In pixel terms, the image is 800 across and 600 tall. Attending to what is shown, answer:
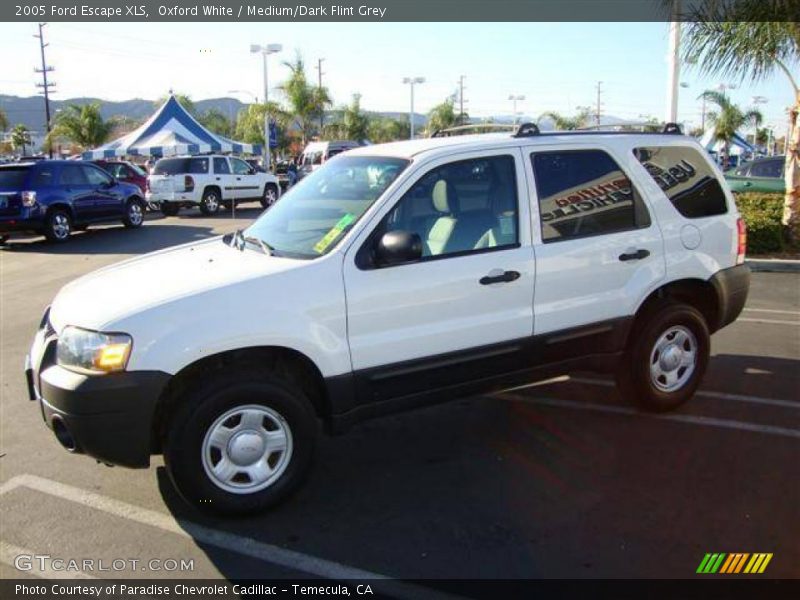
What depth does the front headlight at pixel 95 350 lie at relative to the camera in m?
3.24

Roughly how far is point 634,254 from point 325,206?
2.04 metres

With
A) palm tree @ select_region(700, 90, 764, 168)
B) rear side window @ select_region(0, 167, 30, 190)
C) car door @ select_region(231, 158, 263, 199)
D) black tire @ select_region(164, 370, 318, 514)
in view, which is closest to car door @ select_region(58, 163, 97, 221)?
rear side window @ select_region(0, 167, 30, 190)

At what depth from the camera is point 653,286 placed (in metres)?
4.63

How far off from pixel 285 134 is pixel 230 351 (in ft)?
156

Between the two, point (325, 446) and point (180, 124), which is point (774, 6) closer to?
point (325, 446)

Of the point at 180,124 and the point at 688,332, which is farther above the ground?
the point at 180,124

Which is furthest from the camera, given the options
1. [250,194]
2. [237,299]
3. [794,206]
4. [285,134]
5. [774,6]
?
[285,134]

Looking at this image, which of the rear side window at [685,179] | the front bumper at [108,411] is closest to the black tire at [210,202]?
the rear side window at [685,179]

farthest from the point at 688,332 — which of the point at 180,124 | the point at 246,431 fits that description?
the point at 180,124

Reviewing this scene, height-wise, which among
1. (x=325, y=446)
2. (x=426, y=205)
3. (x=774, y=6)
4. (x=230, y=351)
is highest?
(x=774, y=6)

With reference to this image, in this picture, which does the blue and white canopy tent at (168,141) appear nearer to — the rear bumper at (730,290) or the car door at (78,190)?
the car door at (78,190)

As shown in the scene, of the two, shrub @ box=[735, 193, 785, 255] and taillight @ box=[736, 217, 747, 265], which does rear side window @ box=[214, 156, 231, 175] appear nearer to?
shrub @ box=[735, 193, 785, 255]

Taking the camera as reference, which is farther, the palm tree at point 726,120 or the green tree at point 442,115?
the green tree at point 442,115

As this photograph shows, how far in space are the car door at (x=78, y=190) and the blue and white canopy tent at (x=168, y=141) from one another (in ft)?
44.9
